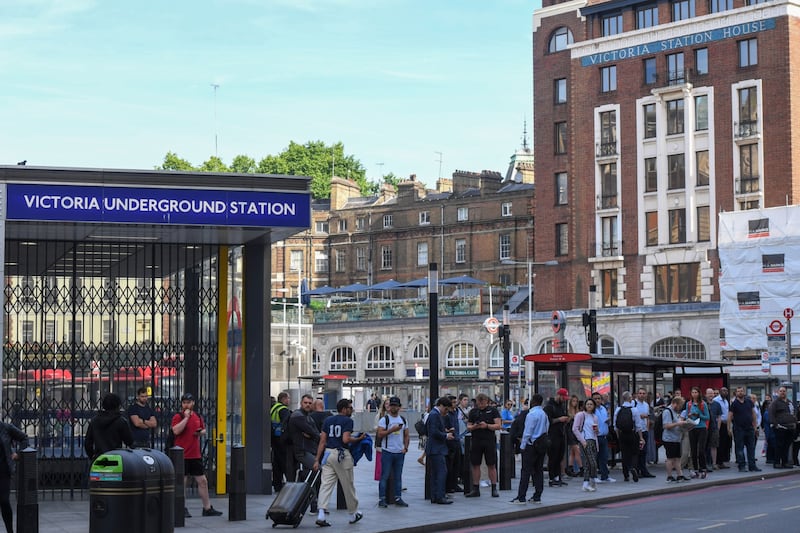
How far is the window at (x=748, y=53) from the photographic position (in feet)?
227

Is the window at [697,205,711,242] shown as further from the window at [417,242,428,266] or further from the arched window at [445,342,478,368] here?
the window at [417,242,428,266]

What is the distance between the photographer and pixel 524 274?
93.4m

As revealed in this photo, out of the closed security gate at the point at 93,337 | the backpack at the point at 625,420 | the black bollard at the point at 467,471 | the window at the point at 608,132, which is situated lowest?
the black bollard at the point at 467,471

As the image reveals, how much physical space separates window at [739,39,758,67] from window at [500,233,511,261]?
29470 millimetres

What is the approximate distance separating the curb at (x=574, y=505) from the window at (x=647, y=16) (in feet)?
161

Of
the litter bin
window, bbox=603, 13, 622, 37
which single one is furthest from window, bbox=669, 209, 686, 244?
the litter bin

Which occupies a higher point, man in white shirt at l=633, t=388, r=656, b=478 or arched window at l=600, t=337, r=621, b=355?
arched window at l=600, t=337, r=621, b=355

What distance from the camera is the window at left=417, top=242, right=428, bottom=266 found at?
10112cm

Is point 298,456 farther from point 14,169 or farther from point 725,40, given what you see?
point 725,40

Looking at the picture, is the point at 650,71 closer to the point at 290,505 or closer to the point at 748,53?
the point at 748,53

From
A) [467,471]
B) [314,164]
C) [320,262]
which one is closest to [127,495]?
[467,471]

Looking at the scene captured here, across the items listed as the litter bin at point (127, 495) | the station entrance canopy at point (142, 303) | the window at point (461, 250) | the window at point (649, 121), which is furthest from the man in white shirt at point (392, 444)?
the window at point (461, 250)

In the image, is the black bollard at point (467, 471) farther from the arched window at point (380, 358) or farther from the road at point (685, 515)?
the arched window at point (380, 358)

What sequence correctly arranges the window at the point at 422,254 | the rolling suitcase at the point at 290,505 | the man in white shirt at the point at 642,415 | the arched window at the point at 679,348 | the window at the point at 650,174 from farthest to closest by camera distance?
1. the window at the point at 422,254
2. the window at the point at 650,174
3. the arched window at the point at 679,348
4. the man in white shirt at the point at 642,415
5. the rolling suitcase at the point at 290,505
